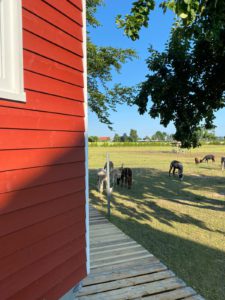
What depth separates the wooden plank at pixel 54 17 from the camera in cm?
322

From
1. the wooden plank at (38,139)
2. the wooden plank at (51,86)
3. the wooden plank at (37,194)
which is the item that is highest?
the wooden plank at (51,86)

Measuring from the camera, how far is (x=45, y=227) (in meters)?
3.47

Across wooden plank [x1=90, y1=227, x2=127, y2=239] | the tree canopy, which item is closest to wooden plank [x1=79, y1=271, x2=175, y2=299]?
wooden plank [x1=90, y1=227, x2=127, y2=239]

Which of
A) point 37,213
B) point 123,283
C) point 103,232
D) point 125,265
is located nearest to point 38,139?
point 37,213

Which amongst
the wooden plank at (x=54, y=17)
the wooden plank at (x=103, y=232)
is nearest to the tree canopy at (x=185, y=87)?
the wooden plank at (x=103, y=232)

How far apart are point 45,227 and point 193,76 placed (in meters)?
7.82

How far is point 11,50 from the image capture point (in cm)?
293

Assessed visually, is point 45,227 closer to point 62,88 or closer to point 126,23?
point 62,88

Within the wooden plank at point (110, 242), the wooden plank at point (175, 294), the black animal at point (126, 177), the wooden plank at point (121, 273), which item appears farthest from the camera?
the black animal at point (126, 177)

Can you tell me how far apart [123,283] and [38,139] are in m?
2.71

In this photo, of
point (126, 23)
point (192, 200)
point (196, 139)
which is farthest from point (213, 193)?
point (126, 23)

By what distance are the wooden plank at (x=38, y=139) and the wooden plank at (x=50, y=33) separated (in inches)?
44.2

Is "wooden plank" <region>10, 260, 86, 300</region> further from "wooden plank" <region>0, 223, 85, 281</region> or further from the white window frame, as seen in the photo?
the white window frame

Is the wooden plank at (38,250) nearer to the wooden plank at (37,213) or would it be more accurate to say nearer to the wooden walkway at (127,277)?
the wooden plank at (37,213)
